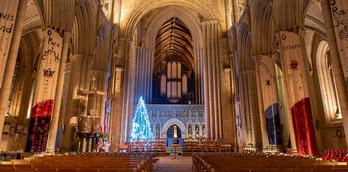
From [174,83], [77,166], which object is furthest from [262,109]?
[174,83]

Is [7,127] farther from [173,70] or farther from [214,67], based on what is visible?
[173,70]

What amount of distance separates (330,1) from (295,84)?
3.41m

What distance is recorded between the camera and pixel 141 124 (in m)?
21.8

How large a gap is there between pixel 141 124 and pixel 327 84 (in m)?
14.8

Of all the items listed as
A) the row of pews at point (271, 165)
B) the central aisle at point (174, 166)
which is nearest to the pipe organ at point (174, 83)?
the central aisle at point (174, 166)

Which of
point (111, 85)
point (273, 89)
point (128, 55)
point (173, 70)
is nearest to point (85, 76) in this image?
point (111, 85)

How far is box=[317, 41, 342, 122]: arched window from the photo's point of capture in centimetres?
1534

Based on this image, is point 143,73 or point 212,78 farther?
point 143,73

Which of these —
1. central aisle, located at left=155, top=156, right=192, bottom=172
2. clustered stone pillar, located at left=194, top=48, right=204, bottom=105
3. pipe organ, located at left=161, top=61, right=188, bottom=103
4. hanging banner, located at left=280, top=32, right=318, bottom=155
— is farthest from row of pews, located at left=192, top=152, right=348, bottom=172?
pipe organ, located at left=161, top=61, right=188, bottom=103

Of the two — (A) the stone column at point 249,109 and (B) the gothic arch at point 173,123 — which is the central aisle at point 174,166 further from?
(B) the gothic arch at point 173,123

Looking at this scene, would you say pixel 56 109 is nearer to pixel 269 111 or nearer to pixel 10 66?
pixel 10 66

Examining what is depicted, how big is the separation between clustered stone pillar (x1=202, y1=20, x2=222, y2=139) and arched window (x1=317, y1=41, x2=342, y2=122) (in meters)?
6.88

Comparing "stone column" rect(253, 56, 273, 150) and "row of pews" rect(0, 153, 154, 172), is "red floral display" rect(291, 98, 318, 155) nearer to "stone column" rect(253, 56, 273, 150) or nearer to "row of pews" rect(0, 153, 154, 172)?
"stone column" rect(253, 56, 273, 150)

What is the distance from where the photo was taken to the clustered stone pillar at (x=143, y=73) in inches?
958
